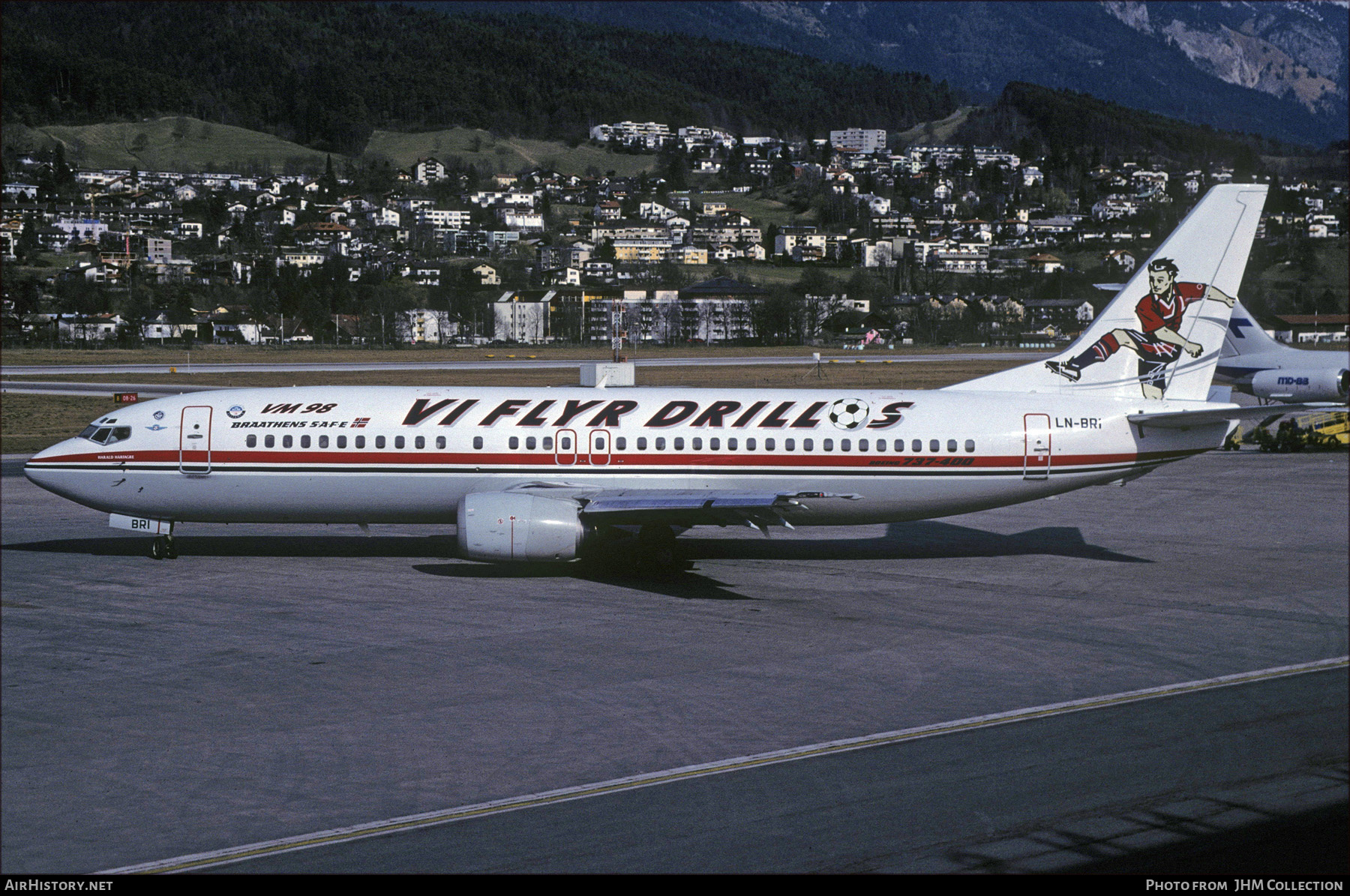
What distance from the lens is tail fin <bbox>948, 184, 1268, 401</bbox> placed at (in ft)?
106

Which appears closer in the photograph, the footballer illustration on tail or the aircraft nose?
the aircraft nose

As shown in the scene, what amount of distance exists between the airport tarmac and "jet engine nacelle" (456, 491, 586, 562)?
0.97 m

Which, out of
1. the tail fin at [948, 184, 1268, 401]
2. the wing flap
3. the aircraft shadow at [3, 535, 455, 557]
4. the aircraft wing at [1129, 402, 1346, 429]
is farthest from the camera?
the tail fin at [948, 184, 1268, 401]

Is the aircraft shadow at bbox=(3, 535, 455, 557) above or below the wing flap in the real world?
below

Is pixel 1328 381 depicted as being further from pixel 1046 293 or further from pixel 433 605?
pixel 1046 293

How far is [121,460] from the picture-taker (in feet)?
99.6

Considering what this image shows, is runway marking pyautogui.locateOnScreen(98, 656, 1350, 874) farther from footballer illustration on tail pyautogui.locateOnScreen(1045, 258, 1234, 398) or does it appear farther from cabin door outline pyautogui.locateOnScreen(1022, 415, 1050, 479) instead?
footballer illustration on tail pyautogui.locateOnScreen(1045, 258, 1234, 398)

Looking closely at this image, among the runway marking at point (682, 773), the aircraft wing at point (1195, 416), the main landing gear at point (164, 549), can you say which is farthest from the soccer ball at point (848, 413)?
the main landing gear at point (164, 549)

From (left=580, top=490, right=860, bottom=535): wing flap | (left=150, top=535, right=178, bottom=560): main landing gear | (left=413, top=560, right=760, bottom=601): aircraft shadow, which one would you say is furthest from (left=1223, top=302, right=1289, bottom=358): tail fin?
(left=150, top=535, right=178, bottom=560): main landing gear

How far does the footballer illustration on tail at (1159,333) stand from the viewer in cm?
3228

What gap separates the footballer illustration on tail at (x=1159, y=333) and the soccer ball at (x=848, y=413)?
21.2 ft

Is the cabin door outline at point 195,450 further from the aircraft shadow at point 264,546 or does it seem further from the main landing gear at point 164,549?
the aircraft shadow at point 264,546

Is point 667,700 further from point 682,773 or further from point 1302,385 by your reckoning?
point 1302,385

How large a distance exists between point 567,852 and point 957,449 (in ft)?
68.7
